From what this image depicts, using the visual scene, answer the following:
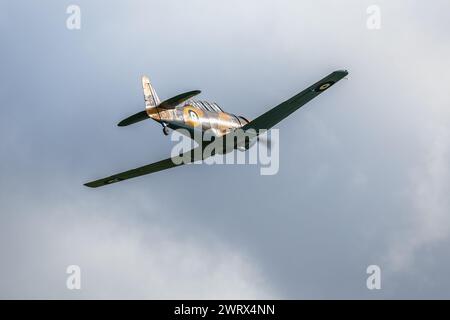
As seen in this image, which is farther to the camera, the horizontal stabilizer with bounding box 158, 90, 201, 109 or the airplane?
the airplane

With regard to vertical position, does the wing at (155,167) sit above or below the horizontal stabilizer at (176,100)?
below

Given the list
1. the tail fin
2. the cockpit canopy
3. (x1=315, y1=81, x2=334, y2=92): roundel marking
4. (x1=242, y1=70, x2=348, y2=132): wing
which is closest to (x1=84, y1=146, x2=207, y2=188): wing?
the cockpit canopy

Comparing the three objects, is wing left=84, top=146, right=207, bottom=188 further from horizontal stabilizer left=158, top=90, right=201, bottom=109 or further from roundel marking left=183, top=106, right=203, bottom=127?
horizontal stabilizer left=158, top=90, right=201, bottom=109

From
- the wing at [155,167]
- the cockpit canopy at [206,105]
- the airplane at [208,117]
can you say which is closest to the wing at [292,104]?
the airplane at [208,117]

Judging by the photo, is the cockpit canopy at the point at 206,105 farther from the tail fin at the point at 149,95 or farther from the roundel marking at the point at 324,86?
the roundel marking at the point at 324,86

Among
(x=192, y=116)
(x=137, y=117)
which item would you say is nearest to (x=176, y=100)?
(x=137, y=117)

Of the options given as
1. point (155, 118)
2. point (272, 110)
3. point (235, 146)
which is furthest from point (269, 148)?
point (155, 118)

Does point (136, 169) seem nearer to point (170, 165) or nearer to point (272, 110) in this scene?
point (170, 165)
